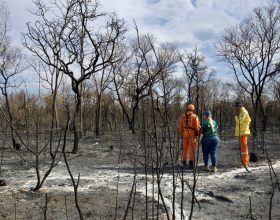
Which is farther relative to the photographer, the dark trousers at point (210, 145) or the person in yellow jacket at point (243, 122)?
the person in yellow jacket at point (243, 122)

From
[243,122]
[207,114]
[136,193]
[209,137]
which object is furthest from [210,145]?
[136,193]

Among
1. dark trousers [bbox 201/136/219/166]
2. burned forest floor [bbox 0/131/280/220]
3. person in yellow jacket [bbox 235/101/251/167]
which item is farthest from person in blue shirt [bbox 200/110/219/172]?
person in yellow jacket [bbox 235/101/251/167]

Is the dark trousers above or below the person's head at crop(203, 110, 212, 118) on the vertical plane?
below

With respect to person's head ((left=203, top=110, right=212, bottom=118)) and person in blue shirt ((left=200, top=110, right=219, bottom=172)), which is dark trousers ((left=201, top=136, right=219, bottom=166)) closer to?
person in blue shirt ((left=200, top=110, right=219, bottom=172))

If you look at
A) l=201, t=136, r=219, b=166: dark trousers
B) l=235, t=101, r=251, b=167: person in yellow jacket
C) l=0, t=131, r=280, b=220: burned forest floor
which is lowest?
l=0, t=131, r=280, b=220: burned forest floor

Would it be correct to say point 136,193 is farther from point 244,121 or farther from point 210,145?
point 244,121

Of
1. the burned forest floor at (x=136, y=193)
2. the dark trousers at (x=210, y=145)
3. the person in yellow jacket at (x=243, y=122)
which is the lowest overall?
the burned forest floor at (x=136, y=193)

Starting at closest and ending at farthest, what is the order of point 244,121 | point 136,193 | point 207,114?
point 136,193 < point 207,114 < point 244,121

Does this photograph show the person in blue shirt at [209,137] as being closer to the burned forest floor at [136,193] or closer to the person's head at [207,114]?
the person's head at [207,114]

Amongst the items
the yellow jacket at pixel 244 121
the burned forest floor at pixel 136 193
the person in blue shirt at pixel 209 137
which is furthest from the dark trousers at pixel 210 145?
the yellow jacket at pixel 244 121

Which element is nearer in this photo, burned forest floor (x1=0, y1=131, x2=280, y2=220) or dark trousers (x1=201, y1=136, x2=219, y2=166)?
burned forest floor (x1=0, y1=131, x2=280, y2=220)

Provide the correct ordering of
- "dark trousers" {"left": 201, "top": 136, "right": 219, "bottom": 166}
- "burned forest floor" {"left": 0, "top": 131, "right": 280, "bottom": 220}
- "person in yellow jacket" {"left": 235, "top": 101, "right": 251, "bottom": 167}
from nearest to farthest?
"burned forest floor" {"left": 0, "top": 131, "right": 280, "bottom": 220}
"dark trousers" {"left": 201, "top": 136, "right": 219, "bottom": 166}
"person in yellow jacket" {"left": 235, "top": 101, "right": 251, "bottom": 167}

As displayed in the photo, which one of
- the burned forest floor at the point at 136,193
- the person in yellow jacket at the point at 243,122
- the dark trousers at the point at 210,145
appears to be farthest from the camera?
the person in yellow jacket at the point at 243,122

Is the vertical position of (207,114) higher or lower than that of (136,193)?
higher
